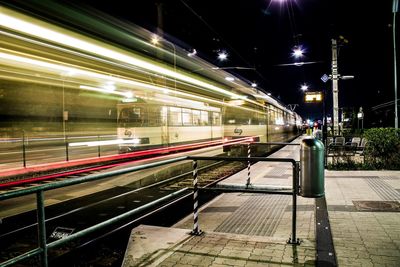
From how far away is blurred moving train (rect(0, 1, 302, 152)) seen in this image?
6.42 meters

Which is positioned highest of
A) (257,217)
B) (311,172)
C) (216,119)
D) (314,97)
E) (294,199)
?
(314,97)

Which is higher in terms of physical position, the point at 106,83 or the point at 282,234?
the point at 106,83

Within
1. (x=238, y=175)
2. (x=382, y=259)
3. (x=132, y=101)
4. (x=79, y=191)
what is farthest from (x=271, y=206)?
(x=132, y=101)

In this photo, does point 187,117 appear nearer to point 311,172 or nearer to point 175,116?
point 175,116

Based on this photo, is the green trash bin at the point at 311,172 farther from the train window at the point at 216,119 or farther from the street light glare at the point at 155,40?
the train window at the point at 216,119

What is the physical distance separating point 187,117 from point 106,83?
3.89 meters

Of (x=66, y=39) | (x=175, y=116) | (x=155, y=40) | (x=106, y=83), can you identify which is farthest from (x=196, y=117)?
(x=66, y=39)

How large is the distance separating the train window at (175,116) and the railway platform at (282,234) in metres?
4.32

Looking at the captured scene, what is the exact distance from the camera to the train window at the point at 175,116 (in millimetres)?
11602

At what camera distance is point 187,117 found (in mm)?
12445

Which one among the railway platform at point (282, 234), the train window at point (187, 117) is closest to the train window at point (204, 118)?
the train window at point (187, 117)

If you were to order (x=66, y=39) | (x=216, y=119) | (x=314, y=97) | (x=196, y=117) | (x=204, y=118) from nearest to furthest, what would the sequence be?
(x=66, y=39) < (x=314, y=97) < (x=196, y=117) < (x=204, y=118) < (x=216, y=119)

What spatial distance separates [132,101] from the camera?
36.8 feet

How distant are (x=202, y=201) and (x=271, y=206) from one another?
251cm
